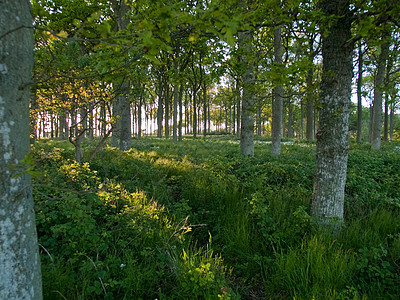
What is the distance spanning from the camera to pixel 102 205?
3.46m

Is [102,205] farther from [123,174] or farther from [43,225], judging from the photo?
[123,174]

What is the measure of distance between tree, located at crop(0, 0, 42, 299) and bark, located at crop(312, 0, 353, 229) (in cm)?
351

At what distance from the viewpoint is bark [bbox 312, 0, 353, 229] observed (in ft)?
10.4

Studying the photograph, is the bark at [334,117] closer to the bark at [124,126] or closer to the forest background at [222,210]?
the forest background at [222,210]

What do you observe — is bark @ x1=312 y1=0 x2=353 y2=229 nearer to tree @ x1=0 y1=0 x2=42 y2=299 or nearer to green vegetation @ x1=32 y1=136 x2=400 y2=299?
green vegetation @ x1=32 y1=136 x2=400 y2=299

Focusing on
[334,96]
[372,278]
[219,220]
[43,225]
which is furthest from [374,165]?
[43,225]

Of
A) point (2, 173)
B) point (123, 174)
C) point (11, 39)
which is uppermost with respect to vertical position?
point (11, 39)

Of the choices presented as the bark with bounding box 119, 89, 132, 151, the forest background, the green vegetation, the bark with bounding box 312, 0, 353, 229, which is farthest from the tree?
the bark with bounding box 119, 89, 132, 151

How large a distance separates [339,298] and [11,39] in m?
3.52

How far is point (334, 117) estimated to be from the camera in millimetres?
3260

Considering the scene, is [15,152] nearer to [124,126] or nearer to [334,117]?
[334,117]

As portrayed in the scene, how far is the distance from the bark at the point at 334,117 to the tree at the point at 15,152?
3513 millimetres

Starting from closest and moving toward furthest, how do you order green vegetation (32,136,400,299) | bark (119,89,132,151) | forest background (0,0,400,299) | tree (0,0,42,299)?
tree (0,0,42,299) → forest background (0,0,400,299) → green vegetation (32,136,400,299) → bark (119,89,132,151)

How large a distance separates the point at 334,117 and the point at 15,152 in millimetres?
3824
